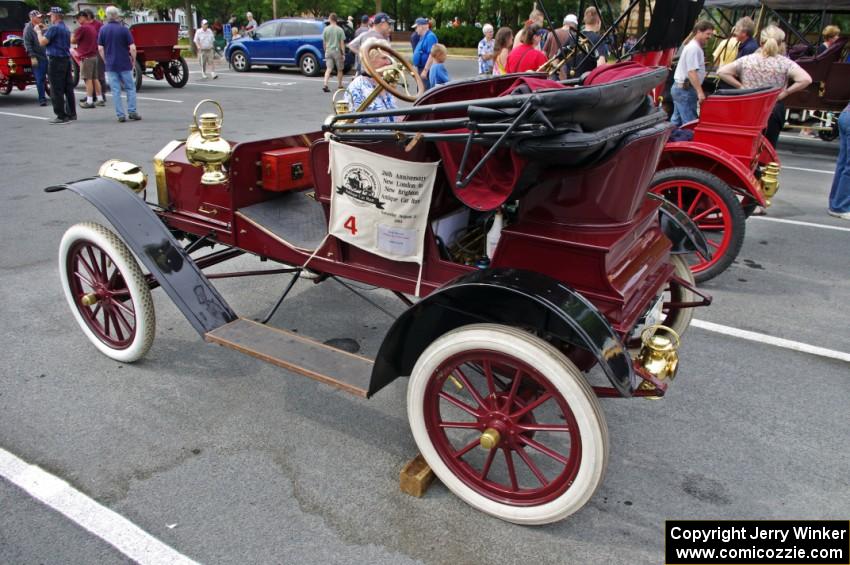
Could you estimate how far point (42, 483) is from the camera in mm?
2451

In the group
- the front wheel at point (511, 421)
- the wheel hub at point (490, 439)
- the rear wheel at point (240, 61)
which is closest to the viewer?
the front wheel at point (511, 421)

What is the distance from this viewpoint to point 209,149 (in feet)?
9.81

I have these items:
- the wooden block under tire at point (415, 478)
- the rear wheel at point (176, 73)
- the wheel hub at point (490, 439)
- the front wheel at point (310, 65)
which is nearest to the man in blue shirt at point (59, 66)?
the rear wheel at point (176, 73)

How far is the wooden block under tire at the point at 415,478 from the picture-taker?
2.44 meters

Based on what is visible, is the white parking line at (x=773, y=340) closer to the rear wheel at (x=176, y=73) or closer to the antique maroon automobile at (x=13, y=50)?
the antique maroon automobile at (x=13, y=50)

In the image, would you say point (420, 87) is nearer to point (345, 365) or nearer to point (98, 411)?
point (345, 365)

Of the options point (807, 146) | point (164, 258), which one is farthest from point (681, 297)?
point (807, 146)

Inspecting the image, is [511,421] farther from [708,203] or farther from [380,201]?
[708,203]

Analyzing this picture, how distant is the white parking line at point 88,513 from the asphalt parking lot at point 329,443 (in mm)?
13

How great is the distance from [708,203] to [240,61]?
17.5 metres

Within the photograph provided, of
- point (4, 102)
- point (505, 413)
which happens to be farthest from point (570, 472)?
point (4, 102)

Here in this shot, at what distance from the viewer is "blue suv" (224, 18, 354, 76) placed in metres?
17.7

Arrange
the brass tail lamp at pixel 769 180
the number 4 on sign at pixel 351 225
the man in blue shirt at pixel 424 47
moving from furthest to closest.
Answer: the man in blue shirt at pixel 424 47 → the brass tail lamp at pixel 769 180 → the number 4 on sign at pixel 351 225

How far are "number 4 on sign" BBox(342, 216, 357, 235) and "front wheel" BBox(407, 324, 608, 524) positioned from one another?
0.77 metres
